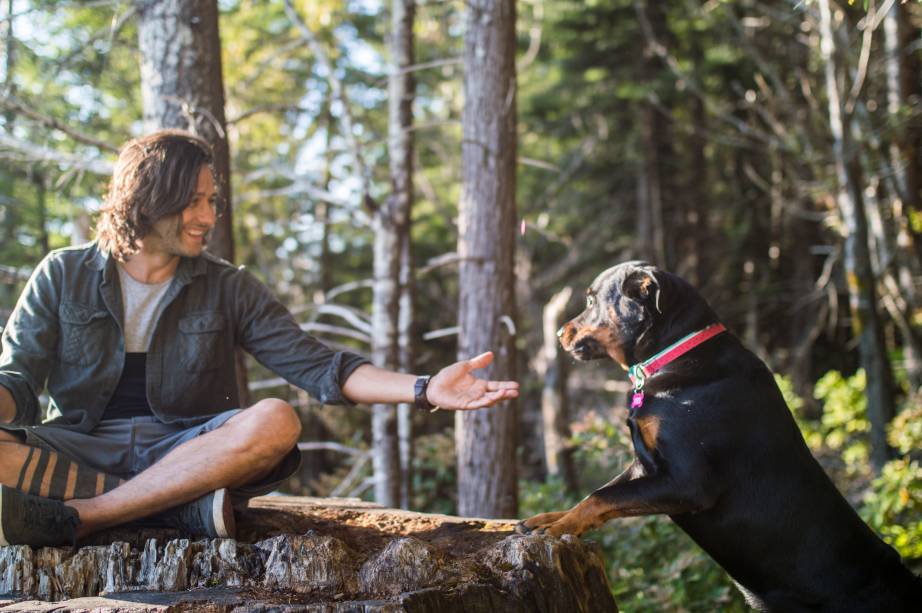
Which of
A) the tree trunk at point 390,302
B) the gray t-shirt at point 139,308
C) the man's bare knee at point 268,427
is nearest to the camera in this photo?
the man's bare knee at point 268,427

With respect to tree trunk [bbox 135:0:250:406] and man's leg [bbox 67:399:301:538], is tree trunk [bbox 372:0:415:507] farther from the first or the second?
man's leg [bbox 67:399:301:538]

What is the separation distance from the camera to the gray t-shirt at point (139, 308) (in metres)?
3.51

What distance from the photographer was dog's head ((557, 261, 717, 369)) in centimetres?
336

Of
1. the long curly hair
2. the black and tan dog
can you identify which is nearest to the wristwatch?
the black and tan dog

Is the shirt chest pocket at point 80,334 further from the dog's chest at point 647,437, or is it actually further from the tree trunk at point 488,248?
the tree trunk at point 488,248

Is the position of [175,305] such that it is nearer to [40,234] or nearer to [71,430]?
[71,430]

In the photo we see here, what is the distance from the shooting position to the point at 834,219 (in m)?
9.91

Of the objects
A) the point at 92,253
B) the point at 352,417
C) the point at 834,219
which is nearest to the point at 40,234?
the point at 352,417

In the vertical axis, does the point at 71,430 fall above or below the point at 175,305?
below

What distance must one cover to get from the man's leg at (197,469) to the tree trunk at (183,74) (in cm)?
170

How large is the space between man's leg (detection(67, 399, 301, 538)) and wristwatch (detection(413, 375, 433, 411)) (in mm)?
496

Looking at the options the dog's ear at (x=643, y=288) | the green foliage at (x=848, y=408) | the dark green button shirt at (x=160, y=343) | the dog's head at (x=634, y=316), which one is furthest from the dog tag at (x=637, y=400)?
the green foliage at (x=848, y=408)

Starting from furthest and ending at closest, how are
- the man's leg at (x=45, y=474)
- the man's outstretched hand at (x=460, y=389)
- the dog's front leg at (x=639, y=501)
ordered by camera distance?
the man's outstretched hand at (x=460, y=389), the man's leg at (x=45, y=474), the dog's front leg at (x=639, y=501)

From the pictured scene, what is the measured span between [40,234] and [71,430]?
5620 mm
